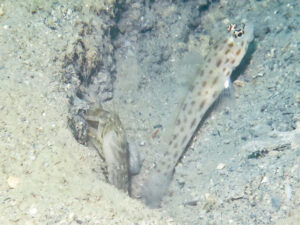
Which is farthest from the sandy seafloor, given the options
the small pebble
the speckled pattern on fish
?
the speckled pattern on fish

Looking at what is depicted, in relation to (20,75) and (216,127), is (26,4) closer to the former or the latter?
(20,75)

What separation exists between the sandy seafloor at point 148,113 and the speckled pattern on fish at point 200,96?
0.54 ft

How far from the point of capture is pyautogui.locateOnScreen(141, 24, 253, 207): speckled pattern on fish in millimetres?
3918

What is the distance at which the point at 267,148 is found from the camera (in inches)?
118

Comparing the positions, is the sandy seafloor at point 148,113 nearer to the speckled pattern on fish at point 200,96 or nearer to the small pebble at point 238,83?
the small pebble at point 238,83

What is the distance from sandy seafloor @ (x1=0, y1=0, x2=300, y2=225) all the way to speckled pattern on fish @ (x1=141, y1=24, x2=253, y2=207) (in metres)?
0.16

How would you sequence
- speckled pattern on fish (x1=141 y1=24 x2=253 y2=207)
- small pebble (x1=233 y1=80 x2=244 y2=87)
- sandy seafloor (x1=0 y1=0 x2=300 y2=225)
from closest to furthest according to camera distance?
sandy seafloor (x1=0 y1=0 x2=300 y2=225), speckled pattern on fish (x1=141 y1=24 x2=253 y2=207), small pebble (x1=233 y1=80 x2=244 y2=87)

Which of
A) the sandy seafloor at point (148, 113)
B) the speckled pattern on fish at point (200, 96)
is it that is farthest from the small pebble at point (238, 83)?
the speckled pattern on fish at point (200, 96)

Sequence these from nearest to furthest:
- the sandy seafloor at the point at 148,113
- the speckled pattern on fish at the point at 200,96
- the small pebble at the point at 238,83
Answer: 1. the sandy seafloor at the point at 148,113
2. the speckled pattern on fish at the point at 200,96
3. the small pebble at the point at 238,83

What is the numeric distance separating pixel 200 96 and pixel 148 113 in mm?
992

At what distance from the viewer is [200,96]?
416cm

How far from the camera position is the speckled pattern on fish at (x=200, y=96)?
3918 mm

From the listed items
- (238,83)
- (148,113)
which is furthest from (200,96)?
(148,113)

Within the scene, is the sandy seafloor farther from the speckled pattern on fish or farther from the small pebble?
the speckled pattern on fish
